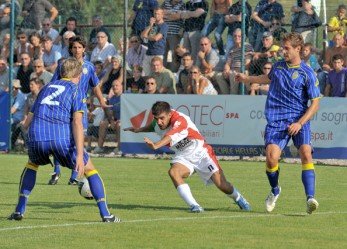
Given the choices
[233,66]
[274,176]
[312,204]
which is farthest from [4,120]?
[312,204]

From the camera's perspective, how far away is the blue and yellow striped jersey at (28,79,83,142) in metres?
10.2

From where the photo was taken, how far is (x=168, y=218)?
1086 cm

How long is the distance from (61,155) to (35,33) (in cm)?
1443

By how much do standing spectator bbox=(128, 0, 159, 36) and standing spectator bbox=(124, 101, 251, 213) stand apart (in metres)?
10.9

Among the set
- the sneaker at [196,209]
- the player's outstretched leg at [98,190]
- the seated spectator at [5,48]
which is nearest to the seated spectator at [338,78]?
the seated spectator at [5,48]

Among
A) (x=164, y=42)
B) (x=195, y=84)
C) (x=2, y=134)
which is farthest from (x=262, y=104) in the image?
(x=2, y=134)

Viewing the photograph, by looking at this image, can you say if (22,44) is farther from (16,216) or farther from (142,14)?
(16,216)

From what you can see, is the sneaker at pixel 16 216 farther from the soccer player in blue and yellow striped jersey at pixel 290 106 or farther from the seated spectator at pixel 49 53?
the seated spectator at pixel 49 53

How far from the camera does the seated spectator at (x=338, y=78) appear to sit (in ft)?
64.6

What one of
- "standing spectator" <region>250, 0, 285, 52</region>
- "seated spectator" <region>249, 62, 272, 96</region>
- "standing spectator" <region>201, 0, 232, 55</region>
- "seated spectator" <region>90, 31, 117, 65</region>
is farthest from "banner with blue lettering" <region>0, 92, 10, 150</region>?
"standing spectator" <region>250, 0, 285, 52</region>

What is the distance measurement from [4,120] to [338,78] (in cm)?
776

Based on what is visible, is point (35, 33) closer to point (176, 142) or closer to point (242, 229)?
point (176, 142)

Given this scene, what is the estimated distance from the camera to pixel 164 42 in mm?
22125

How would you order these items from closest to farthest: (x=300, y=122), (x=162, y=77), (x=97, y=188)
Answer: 1. (x=97, y=188)
2. (x=300, y=122)
3. (x=162, y=77)
